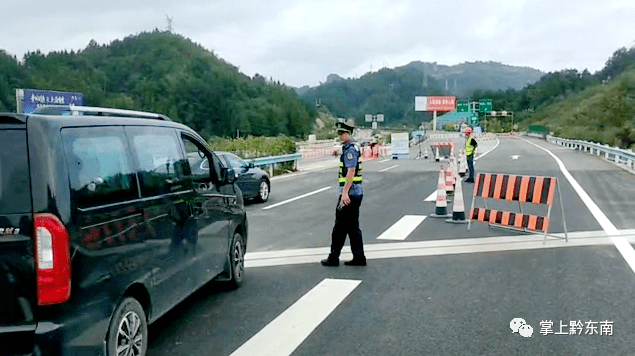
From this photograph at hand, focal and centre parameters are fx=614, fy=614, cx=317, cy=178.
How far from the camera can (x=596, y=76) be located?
178 meters

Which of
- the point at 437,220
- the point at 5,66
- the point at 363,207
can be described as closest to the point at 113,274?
the point at 437,220

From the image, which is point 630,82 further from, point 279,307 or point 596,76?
point 596,76

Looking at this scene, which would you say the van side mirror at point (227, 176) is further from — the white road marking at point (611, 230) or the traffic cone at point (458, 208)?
the traffic cone at point (458, 208)

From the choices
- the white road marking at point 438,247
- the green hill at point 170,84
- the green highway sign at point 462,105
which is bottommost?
the white road marking at point 438,247

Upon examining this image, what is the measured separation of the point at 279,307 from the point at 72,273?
9.20ft

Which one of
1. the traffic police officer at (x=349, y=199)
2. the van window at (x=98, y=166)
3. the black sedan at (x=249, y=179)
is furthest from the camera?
the black sedan at (x=249, y=179)

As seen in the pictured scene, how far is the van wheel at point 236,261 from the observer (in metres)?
6.78

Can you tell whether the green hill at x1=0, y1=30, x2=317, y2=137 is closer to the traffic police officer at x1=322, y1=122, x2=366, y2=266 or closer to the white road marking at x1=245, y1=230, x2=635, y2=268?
the white road marking at x1=245, y1=230, x2=635, y2=268

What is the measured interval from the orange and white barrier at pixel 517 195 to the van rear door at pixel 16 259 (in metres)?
7.92

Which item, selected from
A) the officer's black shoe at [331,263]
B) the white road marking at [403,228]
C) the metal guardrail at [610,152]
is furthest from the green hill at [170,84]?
the officer's black shoe at [331,263]

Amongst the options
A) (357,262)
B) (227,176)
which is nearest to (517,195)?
(357,262)

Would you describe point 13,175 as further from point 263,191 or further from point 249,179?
point 263,191

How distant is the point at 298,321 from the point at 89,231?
2424 millimetres

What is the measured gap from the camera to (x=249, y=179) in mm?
15289
